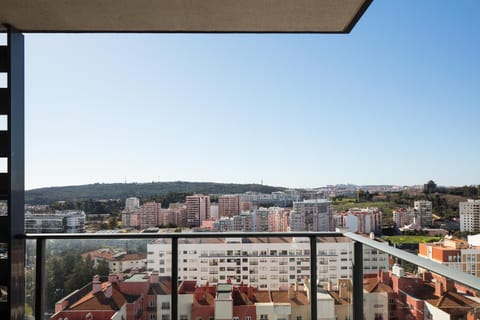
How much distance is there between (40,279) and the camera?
130 inches

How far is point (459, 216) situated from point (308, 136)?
22.0ft

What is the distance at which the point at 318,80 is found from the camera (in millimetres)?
11109

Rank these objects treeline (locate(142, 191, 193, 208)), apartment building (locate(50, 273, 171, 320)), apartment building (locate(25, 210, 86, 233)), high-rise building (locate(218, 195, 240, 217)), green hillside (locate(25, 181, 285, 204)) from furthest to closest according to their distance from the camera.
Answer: treeline (locate(142, 191, 193, 208)), green hillside (locate(25, 181, 285, 204)), high-rise building (locate(218, 195, 240, 217)), apartment building (locate(25, 210, 86, 233)), apartment building (locate(50, 273, 171, 320))

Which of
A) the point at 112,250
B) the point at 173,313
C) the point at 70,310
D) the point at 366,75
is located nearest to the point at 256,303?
the point at 173,313

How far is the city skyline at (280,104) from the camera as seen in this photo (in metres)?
7.62

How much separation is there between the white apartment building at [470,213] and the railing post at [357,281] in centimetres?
222

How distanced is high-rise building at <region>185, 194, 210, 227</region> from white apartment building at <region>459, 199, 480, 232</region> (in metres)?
2.91

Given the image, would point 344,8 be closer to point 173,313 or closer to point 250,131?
point 173,313

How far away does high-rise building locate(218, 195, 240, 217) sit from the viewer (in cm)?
446

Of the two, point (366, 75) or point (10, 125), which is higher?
point (366, 75)

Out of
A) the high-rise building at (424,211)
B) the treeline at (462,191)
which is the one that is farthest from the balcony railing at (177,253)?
the treeline at (462,191)

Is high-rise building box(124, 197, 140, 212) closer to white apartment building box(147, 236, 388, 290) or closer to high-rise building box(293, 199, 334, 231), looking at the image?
white apartment building box(147, 236, 388, 290)

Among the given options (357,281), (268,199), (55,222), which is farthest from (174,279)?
(268,199)

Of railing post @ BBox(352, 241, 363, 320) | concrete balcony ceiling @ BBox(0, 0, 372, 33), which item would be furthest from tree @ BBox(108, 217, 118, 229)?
railing post @ BBox(352, 241, 363, 320)
